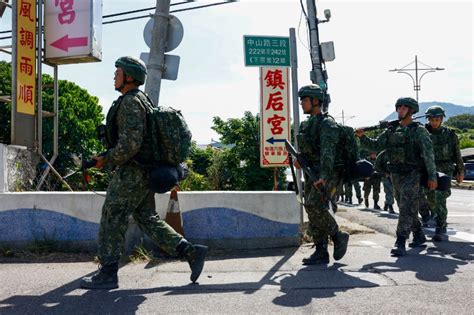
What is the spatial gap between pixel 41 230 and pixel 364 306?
3711 mm

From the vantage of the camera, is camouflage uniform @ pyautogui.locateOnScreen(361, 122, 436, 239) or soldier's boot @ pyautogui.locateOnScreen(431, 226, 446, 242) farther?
soldier's boot @ pyautogui.locateOnScreen(431, 226, 446, 242)

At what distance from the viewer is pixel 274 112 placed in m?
7.30

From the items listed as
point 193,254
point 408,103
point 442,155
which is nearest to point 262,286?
point 193,254

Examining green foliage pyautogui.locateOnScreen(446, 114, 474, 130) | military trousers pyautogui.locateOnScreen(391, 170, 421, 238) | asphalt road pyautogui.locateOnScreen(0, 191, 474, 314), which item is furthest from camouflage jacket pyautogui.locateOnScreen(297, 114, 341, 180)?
green foliage pyautogui.locateOnScreen(446, 114, 474, 130)

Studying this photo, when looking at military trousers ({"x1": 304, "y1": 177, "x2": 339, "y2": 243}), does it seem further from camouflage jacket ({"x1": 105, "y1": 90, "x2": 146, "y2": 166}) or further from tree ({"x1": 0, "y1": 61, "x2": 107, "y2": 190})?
tree ({"x1": 0, "y1": 61, "x2": 107, "y2": 190})

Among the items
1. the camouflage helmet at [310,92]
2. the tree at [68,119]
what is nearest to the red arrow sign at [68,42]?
the camouflage helmet at [310,92]

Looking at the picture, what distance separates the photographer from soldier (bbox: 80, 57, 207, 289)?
385 cm

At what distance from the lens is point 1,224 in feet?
17.8

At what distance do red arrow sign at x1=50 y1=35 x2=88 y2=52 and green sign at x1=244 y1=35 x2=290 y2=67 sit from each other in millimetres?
3314

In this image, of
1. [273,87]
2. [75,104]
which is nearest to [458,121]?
[75,104]

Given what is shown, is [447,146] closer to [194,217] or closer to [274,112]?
[274,112]

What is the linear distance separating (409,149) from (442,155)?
6.19 feet

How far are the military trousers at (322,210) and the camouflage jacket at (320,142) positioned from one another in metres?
0.17

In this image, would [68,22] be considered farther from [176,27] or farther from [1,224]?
[1,224]
